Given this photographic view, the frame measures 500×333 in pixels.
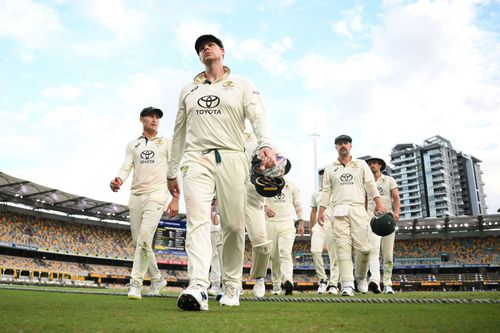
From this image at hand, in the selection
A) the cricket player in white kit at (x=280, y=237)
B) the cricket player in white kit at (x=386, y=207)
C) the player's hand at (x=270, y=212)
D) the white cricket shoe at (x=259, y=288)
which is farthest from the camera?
the cricket player in white kit at (x=386, y=207)

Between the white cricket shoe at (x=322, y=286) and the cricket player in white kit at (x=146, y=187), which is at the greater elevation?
the cricket player in white kit at (x=146, y=187)

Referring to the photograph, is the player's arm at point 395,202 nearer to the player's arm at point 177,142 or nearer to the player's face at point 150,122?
the player's face at point 150,122

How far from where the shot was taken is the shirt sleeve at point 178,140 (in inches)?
174

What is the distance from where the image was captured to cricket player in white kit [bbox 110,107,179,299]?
20.9 ft

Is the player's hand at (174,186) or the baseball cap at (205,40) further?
the player's hand at (174,186)

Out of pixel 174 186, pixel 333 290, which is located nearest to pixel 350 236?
pixel 333 290

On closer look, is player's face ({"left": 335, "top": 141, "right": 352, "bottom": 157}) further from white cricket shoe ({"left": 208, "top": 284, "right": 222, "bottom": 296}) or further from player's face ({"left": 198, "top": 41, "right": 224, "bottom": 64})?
player's face ({"left": 198, "top": 41, "right": 224, "bottom": 64})

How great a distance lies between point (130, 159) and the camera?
7.02 meters

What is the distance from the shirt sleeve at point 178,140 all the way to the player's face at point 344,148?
12.2 ft

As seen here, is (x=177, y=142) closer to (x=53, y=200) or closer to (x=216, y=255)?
(x=216, y=255)

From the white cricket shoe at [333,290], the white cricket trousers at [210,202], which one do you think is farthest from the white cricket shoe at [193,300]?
the white cricket shoe at [333,290]

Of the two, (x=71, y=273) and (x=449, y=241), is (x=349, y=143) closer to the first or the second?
(x=71, y=273)

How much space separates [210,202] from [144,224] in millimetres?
2878

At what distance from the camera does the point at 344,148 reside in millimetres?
7402
